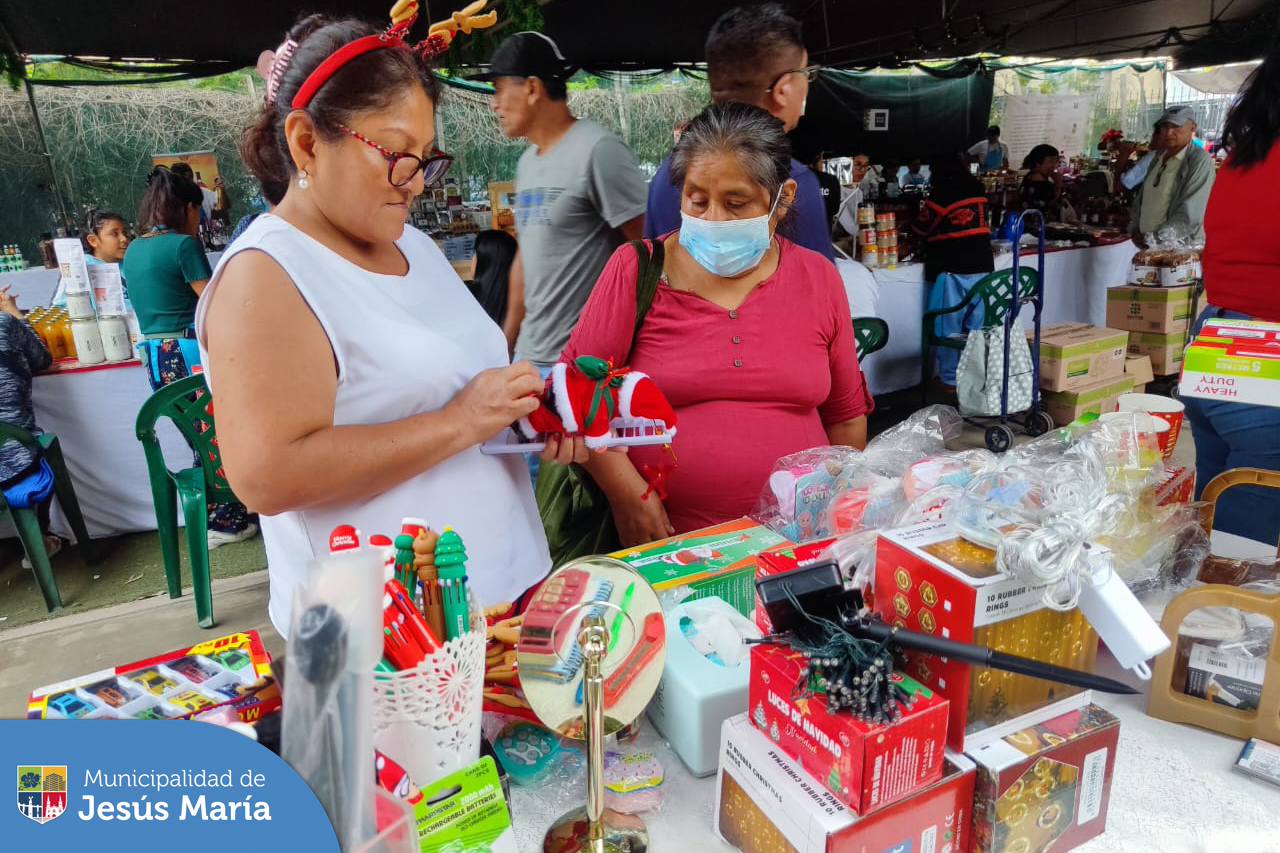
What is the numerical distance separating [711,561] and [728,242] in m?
0.81

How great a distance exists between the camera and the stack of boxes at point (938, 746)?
71 cm

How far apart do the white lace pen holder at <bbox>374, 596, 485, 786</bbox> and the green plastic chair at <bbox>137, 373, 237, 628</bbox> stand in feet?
8.75

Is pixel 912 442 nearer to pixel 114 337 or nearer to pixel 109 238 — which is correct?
pixel 114 337

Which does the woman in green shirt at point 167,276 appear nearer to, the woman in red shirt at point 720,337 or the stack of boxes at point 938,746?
the woman in red shirt at point 720,337

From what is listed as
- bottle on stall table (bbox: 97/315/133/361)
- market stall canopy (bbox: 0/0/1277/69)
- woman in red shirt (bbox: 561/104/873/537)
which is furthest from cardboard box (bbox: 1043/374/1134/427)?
bottle on stall table (bbox: 97/315/133/361)

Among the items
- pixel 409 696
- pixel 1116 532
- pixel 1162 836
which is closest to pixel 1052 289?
pixel 1116 532

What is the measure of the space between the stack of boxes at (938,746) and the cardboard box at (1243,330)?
2.16 ft

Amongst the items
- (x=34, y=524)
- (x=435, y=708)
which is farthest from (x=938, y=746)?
(x=34, y=524)

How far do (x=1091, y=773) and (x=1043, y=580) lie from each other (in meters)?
0.23

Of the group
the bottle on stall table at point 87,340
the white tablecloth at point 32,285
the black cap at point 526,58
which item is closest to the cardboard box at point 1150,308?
the black cap at point 526,58

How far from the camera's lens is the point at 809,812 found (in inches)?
27.9

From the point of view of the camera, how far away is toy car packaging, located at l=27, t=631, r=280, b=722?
78cm

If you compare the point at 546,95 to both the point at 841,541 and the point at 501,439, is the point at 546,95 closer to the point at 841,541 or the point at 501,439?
the point at 501,439

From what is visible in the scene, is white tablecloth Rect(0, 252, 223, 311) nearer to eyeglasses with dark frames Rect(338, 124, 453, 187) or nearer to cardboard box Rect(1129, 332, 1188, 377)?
eyeglasses with dark frames Rect(338, 124, 453, 187)
